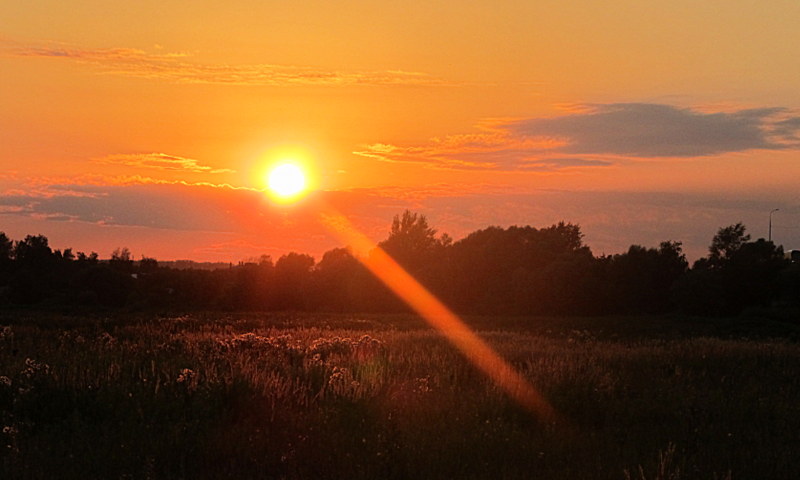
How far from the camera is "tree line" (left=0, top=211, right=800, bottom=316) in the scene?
78562 millimetres

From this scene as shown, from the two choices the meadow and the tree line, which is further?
the tree line

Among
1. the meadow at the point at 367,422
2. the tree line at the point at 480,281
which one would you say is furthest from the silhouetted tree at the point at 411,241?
the meadow at the point at 367,422

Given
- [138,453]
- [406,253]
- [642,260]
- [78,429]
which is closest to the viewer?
[138,453]

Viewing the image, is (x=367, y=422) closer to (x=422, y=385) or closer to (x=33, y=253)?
(x=422, y=385)

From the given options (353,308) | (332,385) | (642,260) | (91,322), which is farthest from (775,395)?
(353,308)

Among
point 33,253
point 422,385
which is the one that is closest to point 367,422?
point 422,385

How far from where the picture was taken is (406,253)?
120 metres

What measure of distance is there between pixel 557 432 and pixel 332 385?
4226 mm

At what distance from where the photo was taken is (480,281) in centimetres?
9362

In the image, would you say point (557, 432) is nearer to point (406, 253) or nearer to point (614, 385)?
point (614, 385)

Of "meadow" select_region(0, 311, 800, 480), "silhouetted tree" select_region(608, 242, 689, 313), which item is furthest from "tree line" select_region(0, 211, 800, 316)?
"meadow" select_region(0, 311, 800, 480)

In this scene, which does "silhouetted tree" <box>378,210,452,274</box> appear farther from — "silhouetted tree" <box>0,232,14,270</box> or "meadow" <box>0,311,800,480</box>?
"meadow" <box>0,311,800,480</box>

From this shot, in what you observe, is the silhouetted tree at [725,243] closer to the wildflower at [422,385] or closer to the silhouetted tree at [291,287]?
the silhouetted tree at [291,287]

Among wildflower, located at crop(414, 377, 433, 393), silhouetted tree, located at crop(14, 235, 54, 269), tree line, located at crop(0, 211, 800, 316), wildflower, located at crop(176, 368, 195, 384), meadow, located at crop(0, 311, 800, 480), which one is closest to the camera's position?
meadow, located at crop(0, 311, 800, 480)
